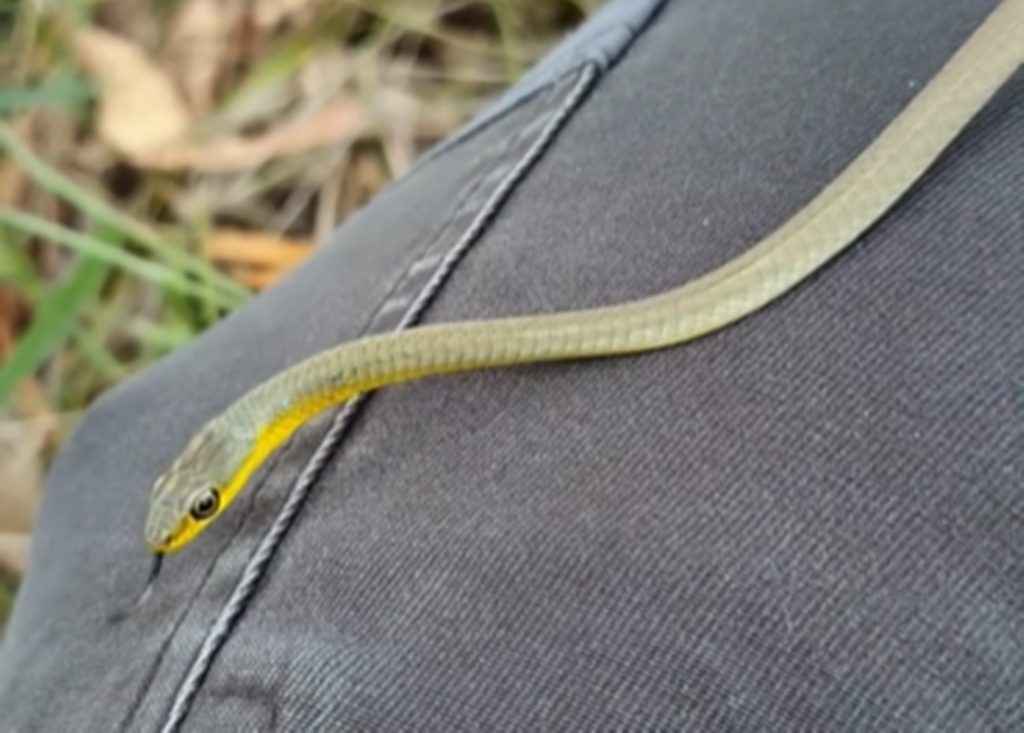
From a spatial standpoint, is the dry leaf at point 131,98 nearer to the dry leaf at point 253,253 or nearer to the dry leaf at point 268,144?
the dry leaf at point 268,144

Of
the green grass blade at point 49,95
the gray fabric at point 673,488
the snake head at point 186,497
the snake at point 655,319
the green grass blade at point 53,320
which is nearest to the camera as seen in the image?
the gray fabric at point 673,488

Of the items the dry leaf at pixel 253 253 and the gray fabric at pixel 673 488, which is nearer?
the gray fabric at pixel 673 488

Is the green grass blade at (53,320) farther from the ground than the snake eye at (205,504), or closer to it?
farther from the ground

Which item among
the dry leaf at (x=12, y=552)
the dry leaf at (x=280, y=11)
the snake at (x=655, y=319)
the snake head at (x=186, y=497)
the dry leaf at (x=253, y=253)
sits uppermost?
the dry leaf at (x=280, y=11)

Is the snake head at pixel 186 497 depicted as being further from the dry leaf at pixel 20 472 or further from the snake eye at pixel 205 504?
the dry leaf at pixel 20 472

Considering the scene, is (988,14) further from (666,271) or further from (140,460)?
(140,460)

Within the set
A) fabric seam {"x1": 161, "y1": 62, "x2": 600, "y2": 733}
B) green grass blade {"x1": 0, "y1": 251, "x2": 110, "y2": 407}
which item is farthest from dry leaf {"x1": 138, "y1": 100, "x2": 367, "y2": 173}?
fabric seam {"x1": 161, "y1": 62, "x2": 600, "y2": 733}

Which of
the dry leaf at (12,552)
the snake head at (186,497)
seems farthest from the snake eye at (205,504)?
the dry leaf at (12,552)

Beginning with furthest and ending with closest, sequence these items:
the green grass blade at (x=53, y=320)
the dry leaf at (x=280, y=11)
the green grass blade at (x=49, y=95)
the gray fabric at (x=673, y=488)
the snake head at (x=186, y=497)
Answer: the dry leaf at (x=280, y=11)
the green grass blade at (x=49, y=95)
the green grass blade at (x=53, y=320)
the snake head at (x=186, y=497)
the gray fabric at (x=673, y=488)

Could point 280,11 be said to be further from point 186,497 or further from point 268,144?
point 186,497
